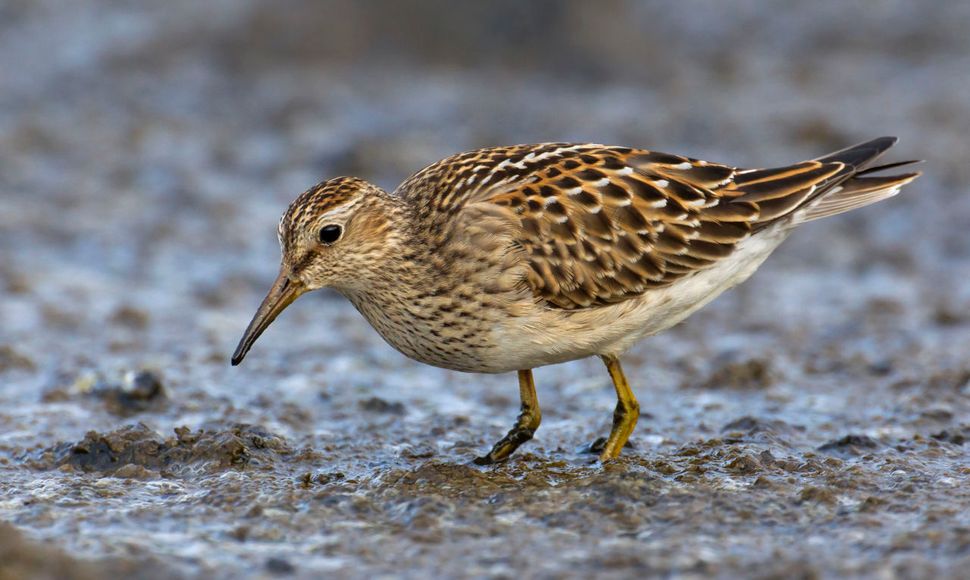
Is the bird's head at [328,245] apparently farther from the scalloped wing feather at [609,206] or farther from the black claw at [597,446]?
the black claw at [597,446]

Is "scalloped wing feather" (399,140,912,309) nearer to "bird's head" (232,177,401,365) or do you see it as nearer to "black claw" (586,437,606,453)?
"bird's head" (232,177,401,365)

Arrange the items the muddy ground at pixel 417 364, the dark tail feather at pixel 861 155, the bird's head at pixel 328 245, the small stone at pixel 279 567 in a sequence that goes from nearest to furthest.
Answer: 1. the small stone at pixel 279 567
2. the muddy ground at pixel 417 364
3. the bird's head at pixel 328 245
4. the dark tail feather at pixel 861 155

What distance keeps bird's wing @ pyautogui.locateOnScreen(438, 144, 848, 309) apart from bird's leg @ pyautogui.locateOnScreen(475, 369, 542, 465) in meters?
0.68

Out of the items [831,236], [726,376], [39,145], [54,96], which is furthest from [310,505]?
[54,96]

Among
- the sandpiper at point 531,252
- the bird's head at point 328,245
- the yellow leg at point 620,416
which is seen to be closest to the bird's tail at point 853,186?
the sandpiper at point 531,252

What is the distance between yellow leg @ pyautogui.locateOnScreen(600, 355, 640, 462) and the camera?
7340 mm

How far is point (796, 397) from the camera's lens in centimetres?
860

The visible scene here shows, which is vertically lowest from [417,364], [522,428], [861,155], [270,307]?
[522,428]

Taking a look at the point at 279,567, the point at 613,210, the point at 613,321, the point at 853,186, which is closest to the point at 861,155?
the point at 853,186

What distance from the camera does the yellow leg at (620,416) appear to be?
24.1ft

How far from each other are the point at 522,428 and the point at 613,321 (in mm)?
819

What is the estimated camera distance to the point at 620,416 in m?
7.44

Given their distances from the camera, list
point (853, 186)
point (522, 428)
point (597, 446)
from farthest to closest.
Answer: point (853, 186), point (597, 446), point (522, 428)

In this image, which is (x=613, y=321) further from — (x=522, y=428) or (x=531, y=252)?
(x=522, y=428)
